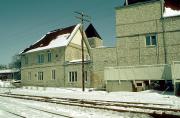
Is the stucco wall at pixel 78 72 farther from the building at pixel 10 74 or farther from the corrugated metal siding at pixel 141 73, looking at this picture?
the building at pixel 10 74

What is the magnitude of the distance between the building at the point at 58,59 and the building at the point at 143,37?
6.24 metres

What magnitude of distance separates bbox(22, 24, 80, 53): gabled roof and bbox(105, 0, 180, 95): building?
10.7 metres

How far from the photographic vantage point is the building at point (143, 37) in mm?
26547

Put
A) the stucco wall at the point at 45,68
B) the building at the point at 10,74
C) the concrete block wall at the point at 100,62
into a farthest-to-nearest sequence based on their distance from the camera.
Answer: the building at the point at 10,74 < the stucco wall at the point at 45,68 < the concrete block wall at the point at 100,62

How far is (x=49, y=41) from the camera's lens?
145 ft

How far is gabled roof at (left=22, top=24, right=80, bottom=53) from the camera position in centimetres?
4056

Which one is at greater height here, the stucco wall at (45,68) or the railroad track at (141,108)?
the stucco wall at (45,68)

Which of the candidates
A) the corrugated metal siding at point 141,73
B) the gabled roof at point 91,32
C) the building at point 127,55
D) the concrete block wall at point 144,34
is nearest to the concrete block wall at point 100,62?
the building at point 127,55

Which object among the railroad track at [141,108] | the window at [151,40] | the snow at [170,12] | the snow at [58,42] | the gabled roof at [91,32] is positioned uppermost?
the gabled roof at [91,32]

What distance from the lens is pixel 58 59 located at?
40.0 m

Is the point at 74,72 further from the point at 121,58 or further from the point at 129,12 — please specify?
the point at 129,12

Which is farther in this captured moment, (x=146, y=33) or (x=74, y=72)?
(x=74, y=72)

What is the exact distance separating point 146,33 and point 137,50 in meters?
2.27

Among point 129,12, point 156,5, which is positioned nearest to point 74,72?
point 129,12
